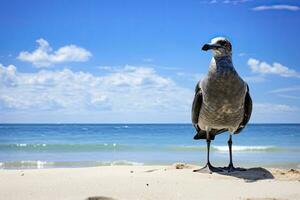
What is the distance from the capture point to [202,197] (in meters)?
5.29

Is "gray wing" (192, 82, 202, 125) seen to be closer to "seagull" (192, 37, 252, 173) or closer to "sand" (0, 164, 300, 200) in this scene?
"seagull" (192, 37, 252, 173)

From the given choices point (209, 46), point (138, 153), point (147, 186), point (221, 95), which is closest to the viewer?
point (147, 186)

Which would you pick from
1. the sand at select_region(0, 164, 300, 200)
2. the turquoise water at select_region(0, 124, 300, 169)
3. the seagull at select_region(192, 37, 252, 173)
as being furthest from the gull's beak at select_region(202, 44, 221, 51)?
the turquoise water at select_region(0, 124, 300, 169)

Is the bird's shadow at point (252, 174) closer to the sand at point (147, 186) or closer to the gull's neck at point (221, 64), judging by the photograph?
the sand at point (147, 186)

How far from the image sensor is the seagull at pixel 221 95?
22.8 ft

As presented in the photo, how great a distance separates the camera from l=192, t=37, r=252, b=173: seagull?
6.94 metres

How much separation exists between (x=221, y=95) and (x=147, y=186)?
2.00m

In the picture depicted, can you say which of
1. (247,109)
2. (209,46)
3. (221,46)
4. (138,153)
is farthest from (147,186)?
(138,153)

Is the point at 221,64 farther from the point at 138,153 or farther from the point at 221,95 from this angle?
the point at 138,153

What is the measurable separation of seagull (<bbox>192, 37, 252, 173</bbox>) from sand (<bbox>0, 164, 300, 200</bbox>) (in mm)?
857

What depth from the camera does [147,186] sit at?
5.71m

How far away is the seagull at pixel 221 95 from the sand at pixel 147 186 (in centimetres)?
86

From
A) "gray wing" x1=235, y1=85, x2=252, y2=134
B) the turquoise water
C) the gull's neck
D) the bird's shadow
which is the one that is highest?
the gull's neck

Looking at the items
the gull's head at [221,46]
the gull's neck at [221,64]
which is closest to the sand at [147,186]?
the gull's neck at [221,64]
